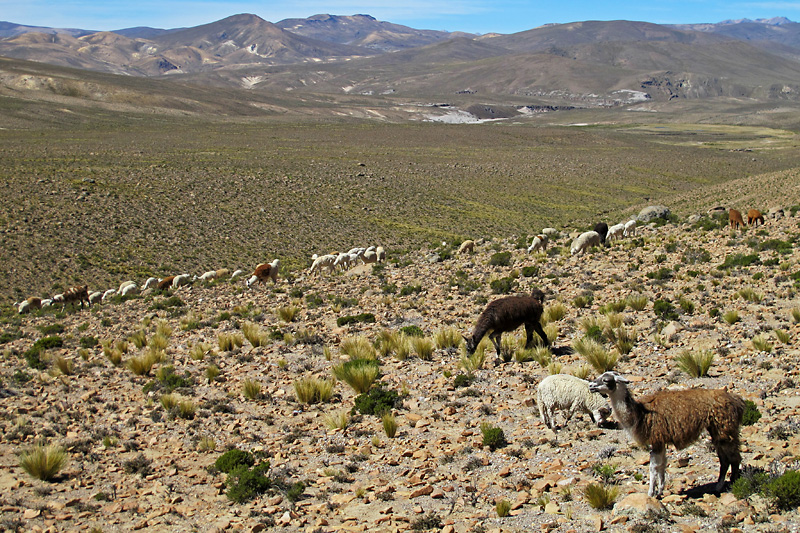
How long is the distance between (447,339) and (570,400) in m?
4.68

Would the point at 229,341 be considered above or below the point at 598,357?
below

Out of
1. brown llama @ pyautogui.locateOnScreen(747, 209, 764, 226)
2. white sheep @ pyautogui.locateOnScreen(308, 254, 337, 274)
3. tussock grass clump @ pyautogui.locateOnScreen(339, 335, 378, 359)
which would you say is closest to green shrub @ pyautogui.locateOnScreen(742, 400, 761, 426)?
Result: tussock grass clump @ pyautogui.locateOnScreen(339, 335, 378, 359)

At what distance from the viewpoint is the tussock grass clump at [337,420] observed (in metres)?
9.57

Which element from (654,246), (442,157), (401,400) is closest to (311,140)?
(442,157)

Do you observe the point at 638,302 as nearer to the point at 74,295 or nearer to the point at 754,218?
the point at 754,218

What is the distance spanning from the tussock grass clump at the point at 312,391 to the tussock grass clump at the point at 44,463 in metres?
3.62

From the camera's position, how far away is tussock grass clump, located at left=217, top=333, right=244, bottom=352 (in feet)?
47.1

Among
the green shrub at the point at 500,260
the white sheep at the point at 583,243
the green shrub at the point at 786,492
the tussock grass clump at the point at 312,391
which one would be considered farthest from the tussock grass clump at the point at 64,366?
the white sheep at the point at 583,243

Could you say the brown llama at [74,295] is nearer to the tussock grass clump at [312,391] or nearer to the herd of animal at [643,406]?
the tussock grass clump at [312,391]

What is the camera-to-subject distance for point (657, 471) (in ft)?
20.8

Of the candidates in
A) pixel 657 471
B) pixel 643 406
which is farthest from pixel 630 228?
pixel 657 471

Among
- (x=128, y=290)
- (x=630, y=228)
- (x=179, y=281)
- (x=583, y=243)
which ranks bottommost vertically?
(x=128, y=290)

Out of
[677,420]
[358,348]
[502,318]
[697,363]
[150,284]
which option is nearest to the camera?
[677,420]

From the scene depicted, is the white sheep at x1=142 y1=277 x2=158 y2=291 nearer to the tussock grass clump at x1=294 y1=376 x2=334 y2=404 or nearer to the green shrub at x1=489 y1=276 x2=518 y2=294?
the green shrub at x1=489 y1=276 x2=518 y2=294
